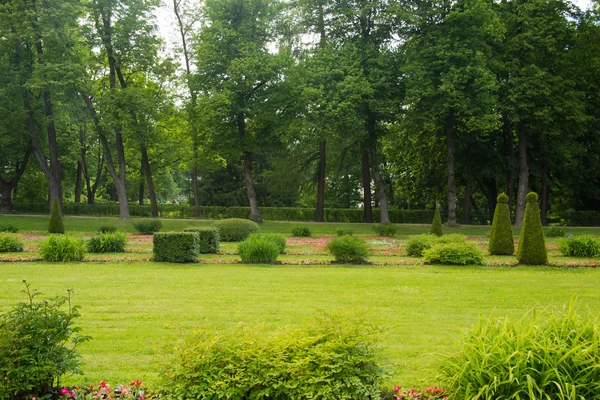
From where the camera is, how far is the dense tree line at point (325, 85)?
2920 cm

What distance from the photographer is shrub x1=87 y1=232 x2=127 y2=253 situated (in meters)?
18.7

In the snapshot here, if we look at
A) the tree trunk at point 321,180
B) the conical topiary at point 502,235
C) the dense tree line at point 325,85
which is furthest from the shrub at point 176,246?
the tree trunk at point 321,180

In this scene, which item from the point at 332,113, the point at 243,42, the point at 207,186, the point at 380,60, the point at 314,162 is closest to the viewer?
the point at 332,113

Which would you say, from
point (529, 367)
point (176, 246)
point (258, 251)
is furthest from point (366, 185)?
point (529, 367)

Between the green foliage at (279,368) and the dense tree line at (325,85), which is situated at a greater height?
the dense tree line at (325,85)

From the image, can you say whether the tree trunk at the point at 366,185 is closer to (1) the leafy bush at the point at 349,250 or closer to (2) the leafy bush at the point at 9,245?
(1) the leafy bush at the point at 349,250

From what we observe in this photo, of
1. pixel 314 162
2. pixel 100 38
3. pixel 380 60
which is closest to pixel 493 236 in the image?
pixel 380 60

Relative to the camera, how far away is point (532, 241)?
16.0 m

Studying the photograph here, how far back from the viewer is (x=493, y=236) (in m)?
18.7

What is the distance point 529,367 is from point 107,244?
1702cm

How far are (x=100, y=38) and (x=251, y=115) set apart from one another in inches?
404

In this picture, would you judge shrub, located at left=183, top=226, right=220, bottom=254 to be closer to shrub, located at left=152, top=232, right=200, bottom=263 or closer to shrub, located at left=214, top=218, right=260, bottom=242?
shrub, located at left=152, top=232, right=200, bottom=263

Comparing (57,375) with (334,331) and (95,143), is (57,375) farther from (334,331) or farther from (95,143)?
(95,143)

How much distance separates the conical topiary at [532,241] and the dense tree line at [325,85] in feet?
41.1
